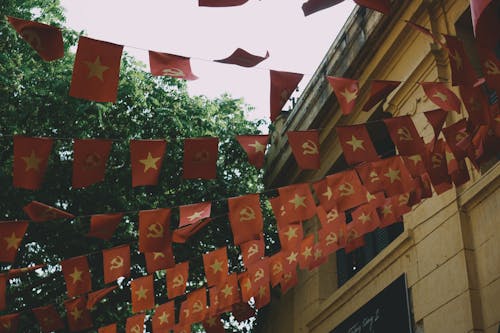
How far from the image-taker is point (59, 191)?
12.0 m

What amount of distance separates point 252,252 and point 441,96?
3742 millimetres

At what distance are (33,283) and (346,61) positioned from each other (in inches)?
252

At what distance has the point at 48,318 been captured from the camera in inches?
369

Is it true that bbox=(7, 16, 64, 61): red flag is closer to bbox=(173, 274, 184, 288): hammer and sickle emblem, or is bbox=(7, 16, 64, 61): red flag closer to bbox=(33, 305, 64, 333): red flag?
bbox=(173, 274, 184, 288): hammer and sickle emblem

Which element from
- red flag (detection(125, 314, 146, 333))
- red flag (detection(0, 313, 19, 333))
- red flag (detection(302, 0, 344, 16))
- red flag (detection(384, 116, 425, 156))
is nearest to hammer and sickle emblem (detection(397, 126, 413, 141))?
red flag (detection(384, 116, 425, 156))

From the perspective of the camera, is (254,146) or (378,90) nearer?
(378,90)

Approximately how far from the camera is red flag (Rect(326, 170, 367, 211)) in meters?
7.86

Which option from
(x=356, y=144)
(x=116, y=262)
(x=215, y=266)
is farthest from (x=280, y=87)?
(x=116, y=262)

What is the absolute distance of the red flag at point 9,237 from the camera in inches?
306

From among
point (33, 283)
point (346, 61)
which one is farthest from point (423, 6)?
point (33, 283)

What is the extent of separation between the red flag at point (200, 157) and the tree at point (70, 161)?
4684 mm

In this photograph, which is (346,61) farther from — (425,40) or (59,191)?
(59,191)

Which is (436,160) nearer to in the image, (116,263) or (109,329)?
(116,263)

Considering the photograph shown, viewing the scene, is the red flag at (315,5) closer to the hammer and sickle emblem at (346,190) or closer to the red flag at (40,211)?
the hammer and sickle emblem at (346,190)
